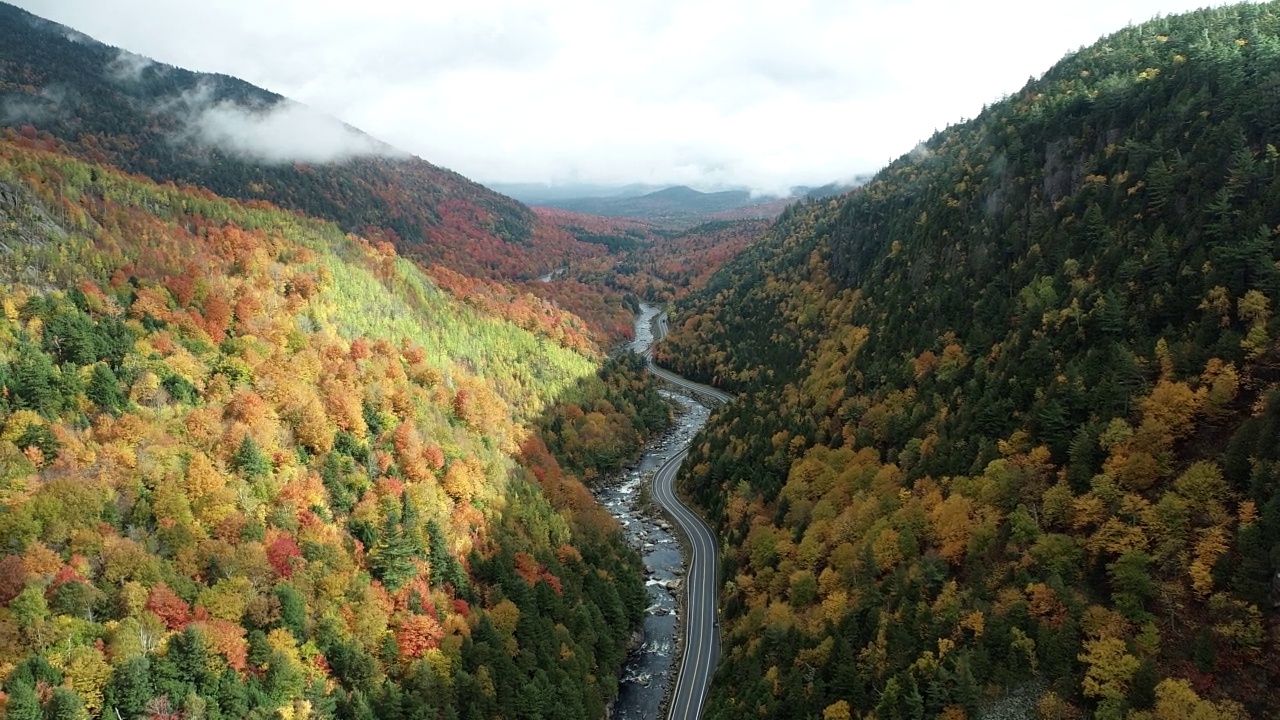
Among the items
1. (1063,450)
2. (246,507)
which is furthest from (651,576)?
(1063,450)

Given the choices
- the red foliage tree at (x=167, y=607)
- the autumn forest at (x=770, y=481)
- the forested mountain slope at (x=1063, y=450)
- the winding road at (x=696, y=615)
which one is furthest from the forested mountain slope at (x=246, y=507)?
the forested mountain slope at (x=1063, y=450)

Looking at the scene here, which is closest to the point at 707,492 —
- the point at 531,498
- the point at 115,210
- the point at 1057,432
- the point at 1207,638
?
the point at 531,498

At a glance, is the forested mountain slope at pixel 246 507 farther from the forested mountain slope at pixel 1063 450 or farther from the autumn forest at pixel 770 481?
the forested mountain slope at pixel 1063 450

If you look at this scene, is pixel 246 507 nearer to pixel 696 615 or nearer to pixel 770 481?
pixel 696 615

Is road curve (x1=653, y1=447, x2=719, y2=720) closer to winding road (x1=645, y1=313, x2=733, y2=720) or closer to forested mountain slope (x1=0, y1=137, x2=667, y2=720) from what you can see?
winding road (x1=645, y1=313, x2=733, y2=720)

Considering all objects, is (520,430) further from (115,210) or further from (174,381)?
(115,210)
